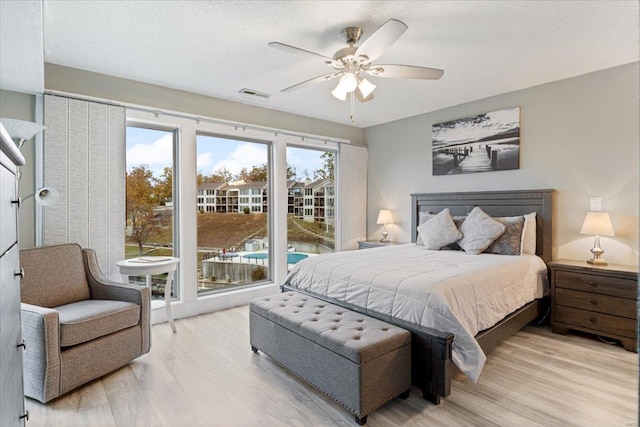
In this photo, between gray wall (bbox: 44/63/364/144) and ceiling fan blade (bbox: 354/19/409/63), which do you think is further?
gray wall (bbox: 44/63/364/144)

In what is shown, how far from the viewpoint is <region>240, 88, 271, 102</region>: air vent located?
3845mm

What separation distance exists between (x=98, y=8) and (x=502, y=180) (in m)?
4.21

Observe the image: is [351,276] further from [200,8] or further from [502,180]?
[502,180]

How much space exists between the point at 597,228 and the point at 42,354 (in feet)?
14.6

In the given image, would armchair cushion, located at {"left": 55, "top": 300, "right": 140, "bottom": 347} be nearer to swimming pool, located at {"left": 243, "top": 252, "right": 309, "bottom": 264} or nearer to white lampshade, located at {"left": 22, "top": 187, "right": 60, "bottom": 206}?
white lampshade, located at {"left": 22, "top": 187, "right": 60, "bottom": 206}

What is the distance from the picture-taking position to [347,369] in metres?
1.92

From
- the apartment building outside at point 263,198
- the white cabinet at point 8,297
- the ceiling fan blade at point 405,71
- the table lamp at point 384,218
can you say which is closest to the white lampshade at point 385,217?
the table lamp at point 384,218

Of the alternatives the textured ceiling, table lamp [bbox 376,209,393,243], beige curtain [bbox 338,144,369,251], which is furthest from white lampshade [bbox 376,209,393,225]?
the textured ceiling

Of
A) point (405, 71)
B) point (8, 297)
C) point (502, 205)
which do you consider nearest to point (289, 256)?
point (502, 205)

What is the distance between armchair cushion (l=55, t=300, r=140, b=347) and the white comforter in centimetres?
139

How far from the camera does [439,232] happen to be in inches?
154

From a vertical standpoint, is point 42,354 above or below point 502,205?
below

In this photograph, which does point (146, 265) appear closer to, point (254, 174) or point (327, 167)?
point (254, 174)

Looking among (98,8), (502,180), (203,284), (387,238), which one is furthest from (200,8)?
(387,238)
